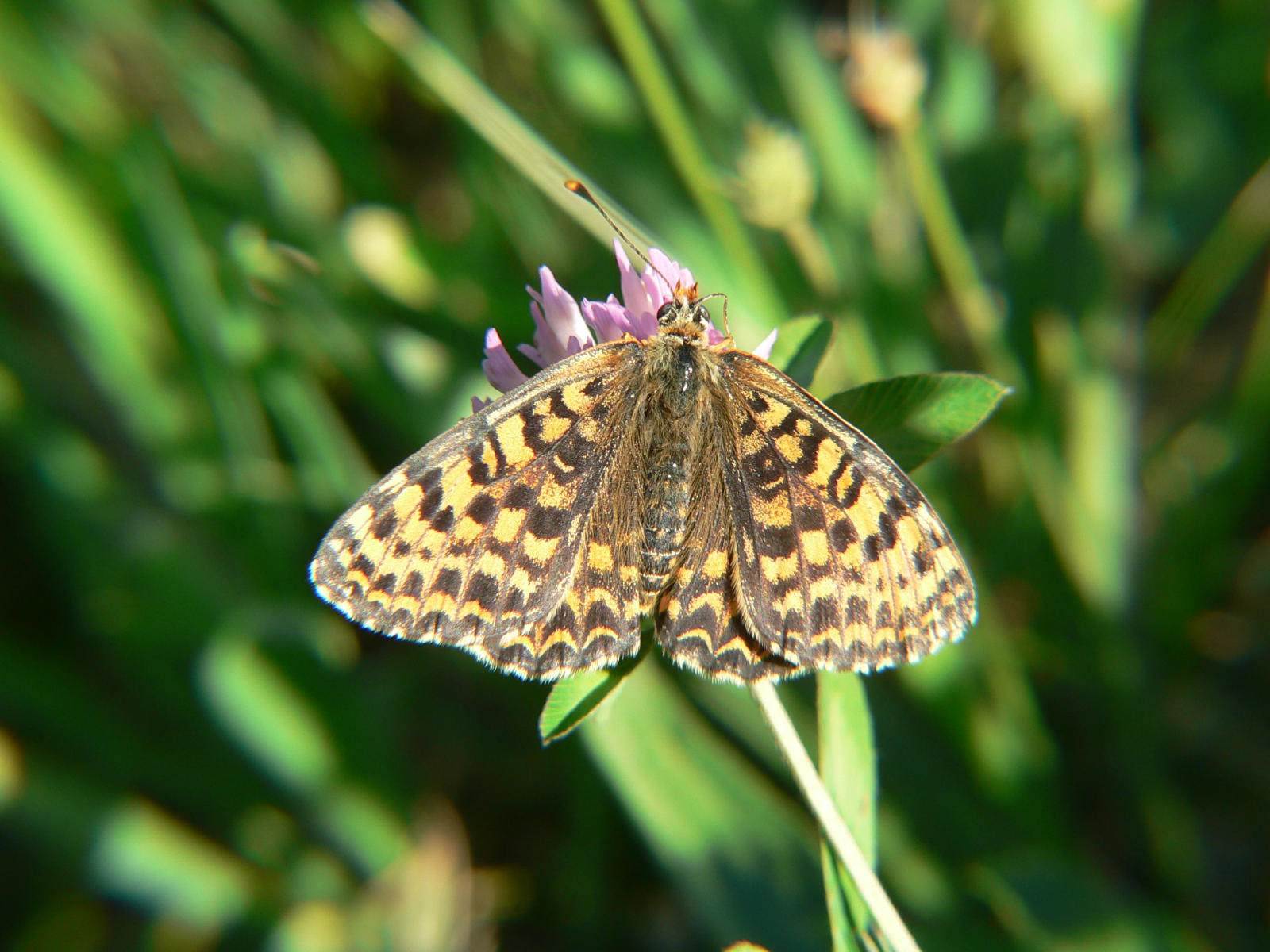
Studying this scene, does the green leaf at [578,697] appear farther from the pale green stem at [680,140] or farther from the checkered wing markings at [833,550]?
the pale green stem at [680,140]

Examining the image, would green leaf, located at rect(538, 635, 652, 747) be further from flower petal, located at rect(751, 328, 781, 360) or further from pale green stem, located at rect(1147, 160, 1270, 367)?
pale green stem, located at rect(1147, 160, 1270, 367)

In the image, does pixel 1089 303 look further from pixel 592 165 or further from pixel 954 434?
pixel 592 165

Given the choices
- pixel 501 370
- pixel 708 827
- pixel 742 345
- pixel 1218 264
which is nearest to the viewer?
pixel 501 370

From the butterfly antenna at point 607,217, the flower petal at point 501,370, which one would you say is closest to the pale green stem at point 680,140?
the butterfly antenna at point 607,217

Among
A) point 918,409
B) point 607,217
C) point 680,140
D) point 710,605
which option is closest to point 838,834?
point 710,605

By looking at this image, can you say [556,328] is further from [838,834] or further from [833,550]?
[838,834]

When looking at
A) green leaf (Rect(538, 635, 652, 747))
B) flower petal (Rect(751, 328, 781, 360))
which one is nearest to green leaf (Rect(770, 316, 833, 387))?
flower petal (Rect(751, 328, 781, 360))
